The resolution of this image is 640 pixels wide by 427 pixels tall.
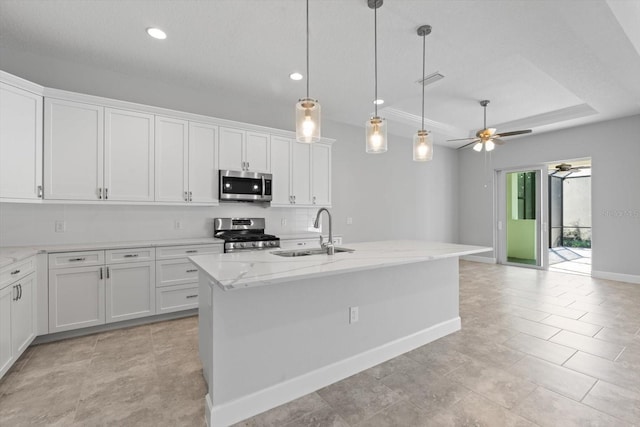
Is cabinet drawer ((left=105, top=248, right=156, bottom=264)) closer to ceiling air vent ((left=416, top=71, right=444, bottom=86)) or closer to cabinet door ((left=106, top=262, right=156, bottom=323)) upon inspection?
cabinet door ((left=106, top=262, right=156, bottom=323))

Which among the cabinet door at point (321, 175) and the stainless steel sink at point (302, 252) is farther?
the cabinet door at point (321, 175)

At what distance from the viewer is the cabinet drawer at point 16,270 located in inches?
80.0

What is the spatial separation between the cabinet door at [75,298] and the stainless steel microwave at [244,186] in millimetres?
1553

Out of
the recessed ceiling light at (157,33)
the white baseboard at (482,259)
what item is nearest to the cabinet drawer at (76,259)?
the recessed ceiling light at (157,33)

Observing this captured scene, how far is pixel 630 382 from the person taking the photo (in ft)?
6.77

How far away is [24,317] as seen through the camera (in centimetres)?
237

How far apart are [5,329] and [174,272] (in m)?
1.33

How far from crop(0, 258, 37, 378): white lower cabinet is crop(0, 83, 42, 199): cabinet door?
Answer: 0.67 m

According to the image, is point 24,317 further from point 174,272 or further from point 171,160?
point 171,160

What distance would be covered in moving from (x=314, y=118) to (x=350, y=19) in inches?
42.6

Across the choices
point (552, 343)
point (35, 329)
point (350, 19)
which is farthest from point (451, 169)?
point (35, 329)

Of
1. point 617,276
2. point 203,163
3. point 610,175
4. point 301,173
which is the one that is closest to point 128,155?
point 203,163

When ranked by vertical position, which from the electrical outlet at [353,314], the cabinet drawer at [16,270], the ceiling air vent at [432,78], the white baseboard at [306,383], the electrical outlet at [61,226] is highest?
the ceiling air vent at [432,78]

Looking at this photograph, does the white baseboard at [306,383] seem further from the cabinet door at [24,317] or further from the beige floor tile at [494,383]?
the cabinet door at [24,317]
